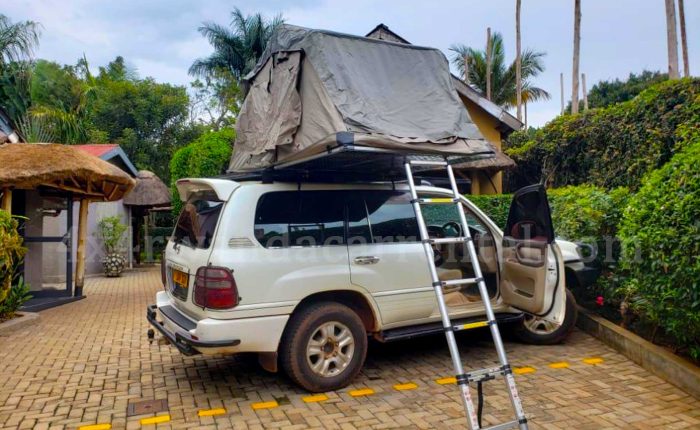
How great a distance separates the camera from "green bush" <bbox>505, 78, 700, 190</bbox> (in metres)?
9.36

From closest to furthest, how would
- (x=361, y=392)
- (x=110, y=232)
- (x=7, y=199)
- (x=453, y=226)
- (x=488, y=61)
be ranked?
(x=361, y=392)
(x=453, y=226)
(x=7, y=199)
(x=110, y=232)
(x=488, y=61)

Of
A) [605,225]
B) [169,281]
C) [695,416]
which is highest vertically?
[605,225]

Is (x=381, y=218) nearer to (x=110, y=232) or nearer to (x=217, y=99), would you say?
(x=110, y=232)

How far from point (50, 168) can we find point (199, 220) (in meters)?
4.68

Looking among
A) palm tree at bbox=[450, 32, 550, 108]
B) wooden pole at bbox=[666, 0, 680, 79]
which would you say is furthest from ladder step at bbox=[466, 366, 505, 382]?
palm tree at bbox=[450, 32, 550, 108]

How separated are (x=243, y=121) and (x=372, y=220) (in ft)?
6.13

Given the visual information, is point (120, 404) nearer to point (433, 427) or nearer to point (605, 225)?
point (433, 427)

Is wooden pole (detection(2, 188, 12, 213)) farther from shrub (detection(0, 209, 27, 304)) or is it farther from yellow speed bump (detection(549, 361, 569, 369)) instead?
yellow speed bump (detection(549, 361, 569, 369))

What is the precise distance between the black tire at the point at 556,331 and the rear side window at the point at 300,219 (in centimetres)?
246

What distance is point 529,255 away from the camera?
4.91 meters

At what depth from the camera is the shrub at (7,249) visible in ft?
23.1

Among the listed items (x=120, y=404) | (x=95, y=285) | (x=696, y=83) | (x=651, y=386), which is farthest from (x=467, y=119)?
(x=95, y=285)

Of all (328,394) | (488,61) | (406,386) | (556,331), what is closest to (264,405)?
(328,394)

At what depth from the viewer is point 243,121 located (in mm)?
5633
